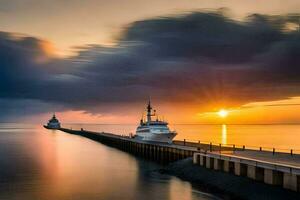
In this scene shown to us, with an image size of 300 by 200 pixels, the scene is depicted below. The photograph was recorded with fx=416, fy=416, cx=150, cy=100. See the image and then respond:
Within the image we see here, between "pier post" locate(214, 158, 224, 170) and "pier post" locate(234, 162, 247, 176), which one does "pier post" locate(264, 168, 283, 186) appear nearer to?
"pier post" locate(234, 162, 247, 176)

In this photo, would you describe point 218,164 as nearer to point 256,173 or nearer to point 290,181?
point 256,173

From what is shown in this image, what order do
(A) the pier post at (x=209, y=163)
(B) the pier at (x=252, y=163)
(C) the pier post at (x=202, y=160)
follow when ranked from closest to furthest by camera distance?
1. (B) the pier at (x=252, y=163)
2. (A) the pier post at (x=209, y=163)
3. (C) the pier post at (x=202, y=160)

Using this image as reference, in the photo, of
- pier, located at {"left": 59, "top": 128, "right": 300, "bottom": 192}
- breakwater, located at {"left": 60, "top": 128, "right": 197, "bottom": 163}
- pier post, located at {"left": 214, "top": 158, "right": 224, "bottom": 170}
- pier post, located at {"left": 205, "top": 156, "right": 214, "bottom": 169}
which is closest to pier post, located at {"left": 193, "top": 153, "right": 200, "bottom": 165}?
pier, located at {"left": 59, "top": 128, "right": 300, "bottom": 192}

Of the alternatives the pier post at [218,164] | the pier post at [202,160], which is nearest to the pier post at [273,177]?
the pier post at [218,164]

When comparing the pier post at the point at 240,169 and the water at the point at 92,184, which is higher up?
the pier post at the point at 240,169

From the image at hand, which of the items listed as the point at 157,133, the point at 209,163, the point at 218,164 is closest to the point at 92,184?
the point at 209,163

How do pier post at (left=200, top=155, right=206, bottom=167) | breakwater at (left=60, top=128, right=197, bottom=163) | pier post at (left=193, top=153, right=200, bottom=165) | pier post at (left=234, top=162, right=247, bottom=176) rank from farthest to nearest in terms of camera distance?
breakwater at (left=60, top=128, right=197, bottom=163) → pier post at (left=193, top=153, right=200, bottom=165) → pier post at (left=200, top=155, right=206, bottom=167) → pier post at (left=234, top=162, right=247, bottom=176)

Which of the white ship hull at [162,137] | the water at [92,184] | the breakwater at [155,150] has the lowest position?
the water at [92,184]

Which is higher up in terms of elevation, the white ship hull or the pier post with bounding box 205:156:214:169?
the white ship hull

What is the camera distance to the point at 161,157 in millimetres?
71688

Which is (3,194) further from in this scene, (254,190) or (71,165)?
(71,165)

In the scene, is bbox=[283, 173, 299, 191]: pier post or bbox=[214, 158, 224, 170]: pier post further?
bbox=[214, 158, 224, 170]: pier post

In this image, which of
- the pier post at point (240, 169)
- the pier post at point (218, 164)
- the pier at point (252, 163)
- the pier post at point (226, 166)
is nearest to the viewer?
the pier at point (252, 163)

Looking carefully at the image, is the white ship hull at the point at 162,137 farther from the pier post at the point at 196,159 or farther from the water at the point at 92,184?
the pier post at the point at 196,159
